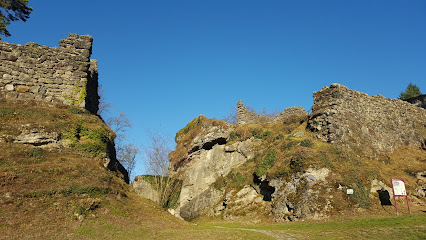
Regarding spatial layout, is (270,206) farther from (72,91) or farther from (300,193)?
(72,91)

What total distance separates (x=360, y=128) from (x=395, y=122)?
5066 mm

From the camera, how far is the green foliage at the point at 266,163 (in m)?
21.9

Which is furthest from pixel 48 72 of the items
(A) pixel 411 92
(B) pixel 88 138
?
(A) pixel 411 92

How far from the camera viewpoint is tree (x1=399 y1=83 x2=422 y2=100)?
47341 millimetres

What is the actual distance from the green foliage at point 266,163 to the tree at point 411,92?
3764 centimetres

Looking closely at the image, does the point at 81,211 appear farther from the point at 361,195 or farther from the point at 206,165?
the point at 206,165

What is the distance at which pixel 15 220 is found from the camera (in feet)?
25.9

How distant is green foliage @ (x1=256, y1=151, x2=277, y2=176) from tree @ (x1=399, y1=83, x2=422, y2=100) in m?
37.6

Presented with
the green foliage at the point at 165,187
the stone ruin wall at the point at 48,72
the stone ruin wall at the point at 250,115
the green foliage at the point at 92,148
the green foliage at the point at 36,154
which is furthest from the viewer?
the stone ruin wall at the point at 250,115

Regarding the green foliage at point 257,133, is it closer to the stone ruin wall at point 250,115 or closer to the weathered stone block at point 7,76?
the stone ruin wall at point 250,115

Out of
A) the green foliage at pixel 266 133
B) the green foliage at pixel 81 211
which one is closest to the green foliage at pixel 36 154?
the green foliage at pixel 81 211

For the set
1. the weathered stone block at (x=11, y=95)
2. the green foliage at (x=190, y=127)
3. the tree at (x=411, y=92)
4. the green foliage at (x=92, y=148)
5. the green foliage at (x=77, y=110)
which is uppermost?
the tree at (x=411, y=92)

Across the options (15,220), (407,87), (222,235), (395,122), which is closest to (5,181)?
(15,220)

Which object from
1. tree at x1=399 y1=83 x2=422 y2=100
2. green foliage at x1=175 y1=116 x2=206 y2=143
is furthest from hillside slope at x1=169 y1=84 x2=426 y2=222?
tree at x1=399 y1=83 x2=422 y2=100
